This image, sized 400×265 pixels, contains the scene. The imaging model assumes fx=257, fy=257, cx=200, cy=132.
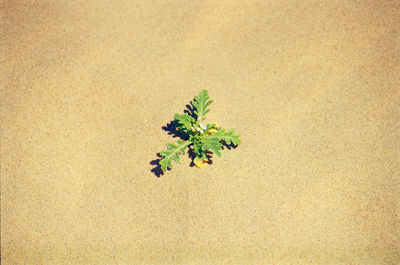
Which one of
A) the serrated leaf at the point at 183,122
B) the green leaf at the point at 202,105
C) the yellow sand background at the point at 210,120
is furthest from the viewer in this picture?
the green leaf at the point at 202,105

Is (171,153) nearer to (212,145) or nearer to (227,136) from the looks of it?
(212,145)

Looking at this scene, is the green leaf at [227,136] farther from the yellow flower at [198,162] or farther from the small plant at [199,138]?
the yellow flower at [198,162]

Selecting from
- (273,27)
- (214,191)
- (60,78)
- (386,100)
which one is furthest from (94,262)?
(386,100)

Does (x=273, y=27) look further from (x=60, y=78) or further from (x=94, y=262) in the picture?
(x=94, y=262)

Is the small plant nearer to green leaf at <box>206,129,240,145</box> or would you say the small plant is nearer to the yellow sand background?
green leaf at <box>206,129,240,145</box>

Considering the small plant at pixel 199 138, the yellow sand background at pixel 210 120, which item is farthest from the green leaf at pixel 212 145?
the yellow sand background at pixel 210 120

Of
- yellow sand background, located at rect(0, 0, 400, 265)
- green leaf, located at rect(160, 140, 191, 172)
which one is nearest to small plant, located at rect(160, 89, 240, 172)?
green leaf, located at rect(160, 140, 191, 172)
